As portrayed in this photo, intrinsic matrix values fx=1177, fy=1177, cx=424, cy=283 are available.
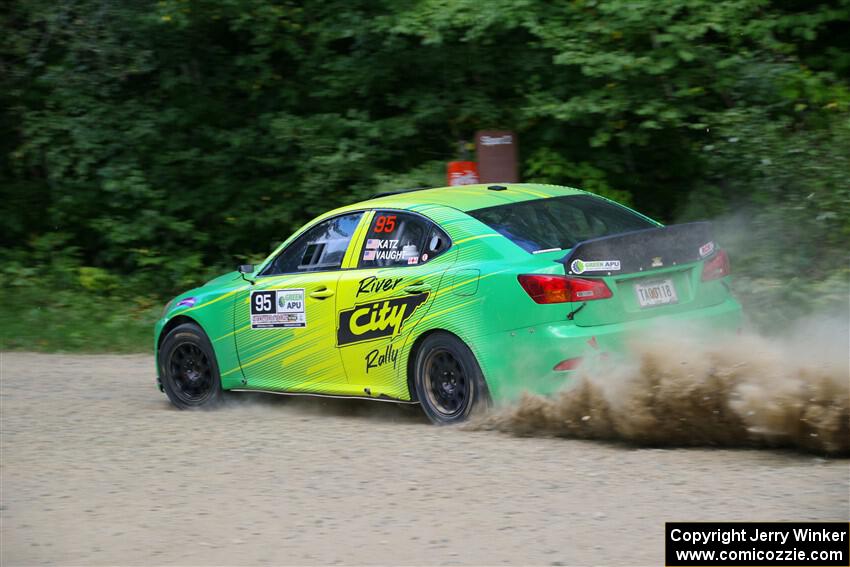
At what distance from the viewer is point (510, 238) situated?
750cm

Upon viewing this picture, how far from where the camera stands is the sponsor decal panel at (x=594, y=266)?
279 inches

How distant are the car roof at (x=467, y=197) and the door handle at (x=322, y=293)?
65 cm

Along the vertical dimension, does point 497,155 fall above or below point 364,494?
above

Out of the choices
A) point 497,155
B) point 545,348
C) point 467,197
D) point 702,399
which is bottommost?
point 702,399

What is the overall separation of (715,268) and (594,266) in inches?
40.7

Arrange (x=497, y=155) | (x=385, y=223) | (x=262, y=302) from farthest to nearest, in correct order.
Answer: (x=497, y=155)
(x=262, y=302)
(x=385, y=223)

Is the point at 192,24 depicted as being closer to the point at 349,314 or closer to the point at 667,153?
the point at 667,153

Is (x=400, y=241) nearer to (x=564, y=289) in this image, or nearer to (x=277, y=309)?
(x=277, y=309)

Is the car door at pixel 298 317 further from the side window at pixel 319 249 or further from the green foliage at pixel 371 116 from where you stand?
the green foliage at pixel 371 116

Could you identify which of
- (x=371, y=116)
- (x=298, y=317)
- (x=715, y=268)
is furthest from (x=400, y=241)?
(x=371, y=116)

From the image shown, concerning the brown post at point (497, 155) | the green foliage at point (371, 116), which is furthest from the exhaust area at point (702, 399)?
the brown post at point (497, 155)

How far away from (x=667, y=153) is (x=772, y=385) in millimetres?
8111

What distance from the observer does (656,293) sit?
7340 mm

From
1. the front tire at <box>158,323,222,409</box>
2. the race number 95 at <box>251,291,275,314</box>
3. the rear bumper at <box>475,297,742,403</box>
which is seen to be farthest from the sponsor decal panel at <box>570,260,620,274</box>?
the front tire at <box>158,323,222,409</box>
